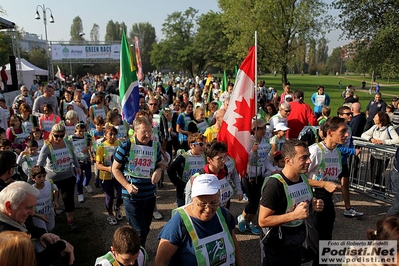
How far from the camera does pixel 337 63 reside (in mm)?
123625

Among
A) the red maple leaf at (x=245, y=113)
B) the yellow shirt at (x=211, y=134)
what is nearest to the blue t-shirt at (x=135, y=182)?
the red maple leaf at (x=245, y=113)

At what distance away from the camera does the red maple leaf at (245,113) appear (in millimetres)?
4641

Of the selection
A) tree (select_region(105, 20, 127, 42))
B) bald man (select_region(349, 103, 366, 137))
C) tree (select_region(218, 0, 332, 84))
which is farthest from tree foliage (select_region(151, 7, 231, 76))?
tree (select_region(105, 20, 127, 42))

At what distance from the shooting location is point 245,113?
4660 millimetres

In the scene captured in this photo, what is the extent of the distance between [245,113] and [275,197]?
1874 millimetres

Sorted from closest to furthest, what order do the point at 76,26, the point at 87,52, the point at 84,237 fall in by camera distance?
1. the point at 84,237
2. the point at 87,52
3. the point at 76,26

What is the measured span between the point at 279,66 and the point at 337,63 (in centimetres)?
10432

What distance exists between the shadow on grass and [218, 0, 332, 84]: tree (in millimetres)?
25639

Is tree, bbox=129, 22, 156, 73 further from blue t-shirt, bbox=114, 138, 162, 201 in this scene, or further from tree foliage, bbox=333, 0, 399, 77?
blue t-shirt, bbox=114, 138, 162, 201

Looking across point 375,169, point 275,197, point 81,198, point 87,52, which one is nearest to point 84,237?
point 81,198

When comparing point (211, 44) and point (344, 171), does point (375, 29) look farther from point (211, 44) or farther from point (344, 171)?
point (211, 44)

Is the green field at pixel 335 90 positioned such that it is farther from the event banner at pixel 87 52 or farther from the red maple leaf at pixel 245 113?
the event banner at pixel 87 52

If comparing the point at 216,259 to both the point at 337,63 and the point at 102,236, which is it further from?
the point at 337,63

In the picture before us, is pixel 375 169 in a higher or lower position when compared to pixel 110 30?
lower
